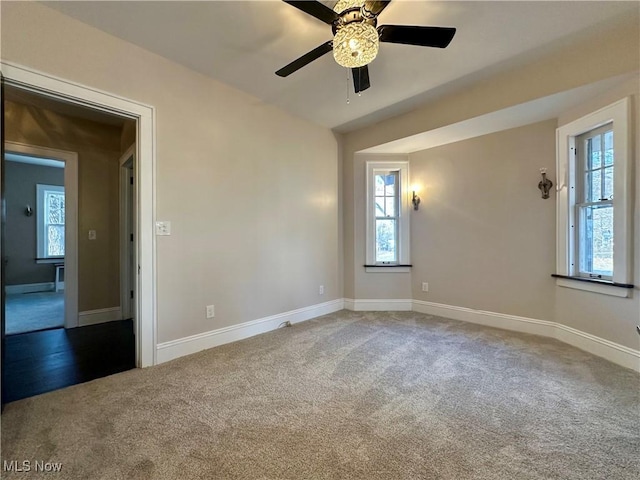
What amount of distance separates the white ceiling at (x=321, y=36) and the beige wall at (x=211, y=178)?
200 millimetres

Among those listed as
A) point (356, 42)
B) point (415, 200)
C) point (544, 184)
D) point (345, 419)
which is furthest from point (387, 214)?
point (345, 419)

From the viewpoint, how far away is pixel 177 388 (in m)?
→ 2.15

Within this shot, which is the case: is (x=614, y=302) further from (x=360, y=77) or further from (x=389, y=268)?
(x=360, y=77)

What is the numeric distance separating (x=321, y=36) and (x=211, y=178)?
163cm

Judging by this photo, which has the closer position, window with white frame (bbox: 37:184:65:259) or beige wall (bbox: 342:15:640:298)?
beige wall (bbox: 342:15:640:298)

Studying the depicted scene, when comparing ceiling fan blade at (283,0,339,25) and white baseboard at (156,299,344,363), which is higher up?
ceiling fan blade at (283,0,339,25)

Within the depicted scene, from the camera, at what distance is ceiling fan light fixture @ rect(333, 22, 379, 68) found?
183cm

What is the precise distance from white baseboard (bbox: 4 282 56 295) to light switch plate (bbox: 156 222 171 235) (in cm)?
603

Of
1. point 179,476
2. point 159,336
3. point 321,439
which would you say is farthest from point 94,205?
point 321,439

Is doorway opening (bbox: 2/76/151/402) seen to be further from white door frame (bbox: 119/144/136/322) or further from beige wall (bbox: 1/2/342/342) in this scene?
beige wall (bbox: 1/2/342/342)

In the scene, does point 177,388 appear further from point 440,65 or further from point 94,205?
point 440,65

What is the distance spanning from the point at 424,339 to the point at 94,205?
448 cm

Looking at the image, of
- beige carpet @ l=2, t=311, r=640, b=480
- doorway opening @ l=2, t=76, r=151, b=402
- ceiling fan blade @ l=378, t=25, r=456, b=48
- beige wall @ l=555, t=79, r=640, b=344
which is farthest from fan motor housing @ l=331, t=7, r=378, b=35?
beige carpet @ l=2, t=311, r=640, b=480

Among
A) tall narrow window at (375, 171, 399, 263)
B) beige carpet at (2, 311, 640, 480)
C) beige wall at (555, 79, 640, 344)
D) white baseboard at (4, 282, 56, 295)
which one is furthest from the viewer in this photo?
white baseboard at (4, 282, 56, 295)
